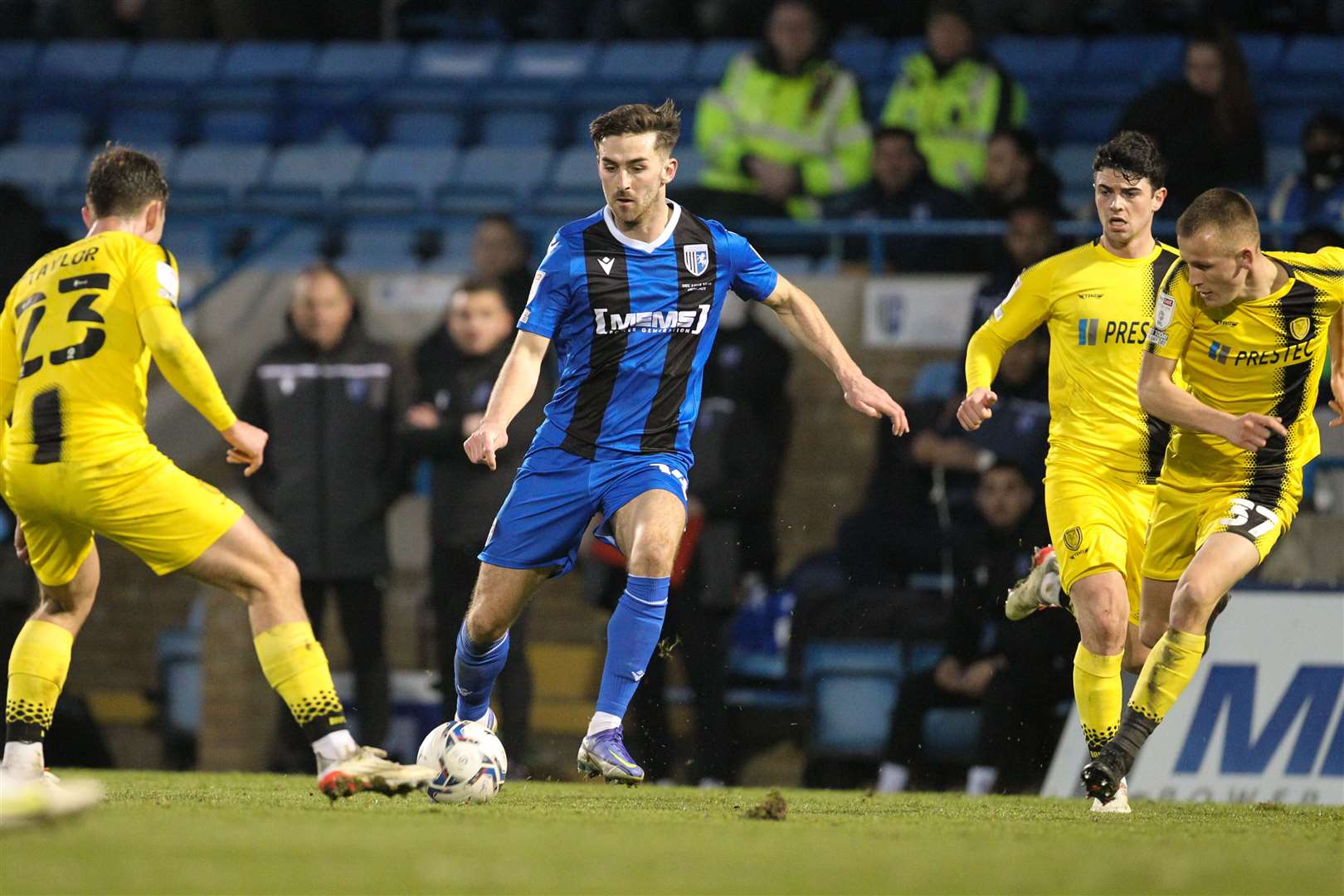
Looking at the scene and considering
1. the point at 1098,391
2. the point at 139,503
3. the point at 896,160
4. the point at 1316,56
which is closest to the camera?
the point at 139,503

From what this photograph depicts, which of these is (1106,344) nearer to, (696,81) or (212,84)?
(696,81)

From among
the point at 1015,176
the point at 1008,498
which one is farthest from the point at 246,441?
the point at 1015,176

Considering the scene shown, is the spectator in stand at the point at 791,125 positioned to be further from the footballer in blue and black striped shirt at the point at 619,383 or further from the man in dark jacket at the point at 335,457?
the footballer in blue and black striped shirt at the point at 619,383

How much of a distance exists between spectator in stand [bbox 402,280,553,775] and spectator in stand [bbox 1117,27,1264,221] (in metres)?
3.86

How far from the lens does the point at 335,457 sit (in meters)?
10.2

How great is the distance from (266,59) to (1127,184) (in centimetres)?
1027

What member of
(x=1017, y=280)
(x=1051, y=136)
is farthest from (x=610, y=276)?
(x=1051, y=136)

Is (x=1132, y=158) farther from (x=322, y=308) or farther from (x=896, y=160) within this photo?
(x=322, y=308)

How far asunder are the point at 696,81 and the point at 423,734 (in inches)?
245

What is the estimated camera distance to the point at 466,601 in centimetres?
998

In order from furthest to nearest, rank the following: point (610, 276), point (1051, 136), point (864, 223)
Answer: point (1051, 136), point (864, 223), point (610, 276)

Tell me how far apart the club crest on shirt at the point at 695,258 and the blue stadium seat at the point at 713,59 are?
24.6ft

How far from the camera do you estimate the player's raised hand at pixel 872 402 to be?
7270 millimetres

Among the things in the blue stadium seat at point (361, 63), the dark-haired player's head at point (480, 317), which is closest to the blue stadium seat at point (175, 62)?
the blue stadium seat at point (361, 63)
